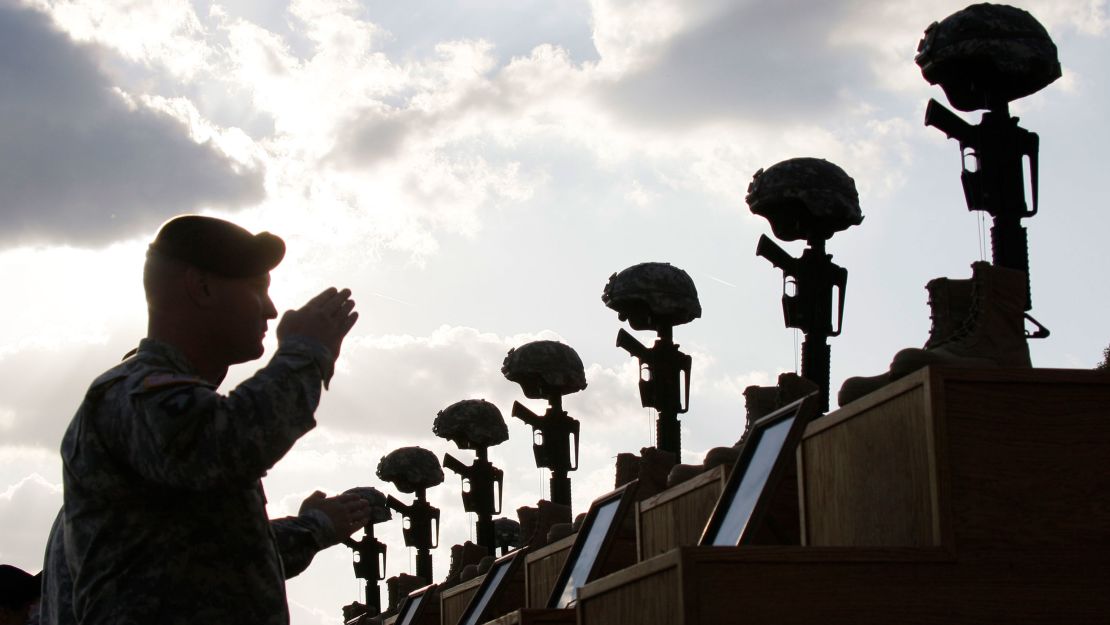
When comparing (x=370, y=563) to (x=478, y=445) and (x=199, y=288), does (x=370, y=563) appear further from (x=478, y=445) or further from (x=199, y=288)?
(x=199, y=288)

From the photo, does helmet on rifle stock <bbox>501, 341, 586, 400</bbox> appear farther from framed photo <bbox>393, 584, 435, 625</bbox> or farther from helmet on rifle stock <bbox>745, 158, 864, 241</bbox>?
helmet on rifle stock <bbox>745, 158, 864, 241</bbox>

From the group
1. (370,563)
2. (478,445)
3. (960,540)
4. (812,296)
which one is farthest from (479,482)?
(960,540)

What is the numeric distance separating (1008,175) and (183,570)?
750 centimetres

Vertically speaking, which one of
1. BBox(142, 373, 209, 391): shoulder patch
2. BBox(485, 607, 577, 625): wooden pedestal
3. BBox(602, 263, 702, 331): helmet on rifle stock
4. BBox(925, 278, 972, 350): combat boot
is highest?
BBox(602, 263, 702, 331): helmet on rifle stock

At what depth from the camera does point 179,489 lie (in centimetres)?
310

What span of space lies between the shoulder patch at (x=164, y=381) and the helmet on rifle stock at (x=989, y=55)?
295 inches

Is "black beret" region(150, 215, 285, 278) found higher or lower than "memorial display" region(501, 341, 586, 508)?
lower

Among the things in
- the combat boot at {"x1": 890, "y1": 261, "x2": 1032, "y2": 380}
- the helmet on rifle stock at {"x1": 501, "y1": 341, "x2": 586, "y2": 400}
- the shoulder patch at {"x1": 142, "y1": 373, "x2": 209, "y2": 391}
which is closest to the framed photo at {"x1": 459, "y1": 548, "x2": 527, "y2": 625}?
the combat boot at {"x1": 890, "y1": 261, "x2": 1032, "y2": 380}

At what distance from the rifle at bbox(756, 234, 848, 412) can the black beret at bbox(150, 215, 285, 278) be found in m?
7.87

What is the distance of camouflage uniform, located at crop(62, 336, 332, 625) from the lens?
304cm

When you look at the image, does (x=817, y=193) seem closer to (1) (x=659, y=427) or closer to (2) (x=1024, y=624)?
(1) (x=659, y=427)

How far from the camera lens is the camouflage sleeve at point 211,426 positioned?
3025 mm

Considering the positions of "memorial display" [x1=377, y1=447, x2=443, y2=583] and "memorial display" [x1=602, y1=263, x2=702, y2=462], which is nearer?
"memorial display" [x1=602, y1=263, x2=702, y2=462]

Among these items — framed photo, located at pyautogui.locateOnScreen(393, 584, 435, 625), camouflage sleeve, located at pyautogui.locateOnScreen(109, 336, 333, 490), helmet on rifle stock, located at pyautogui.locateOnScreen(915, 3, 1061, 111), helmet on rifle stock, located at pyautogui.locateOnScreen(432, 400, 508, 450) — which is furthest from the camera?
helmet on rifle stock, located at pyautogui.locateOnScreen(432, 400, 508, 450)
